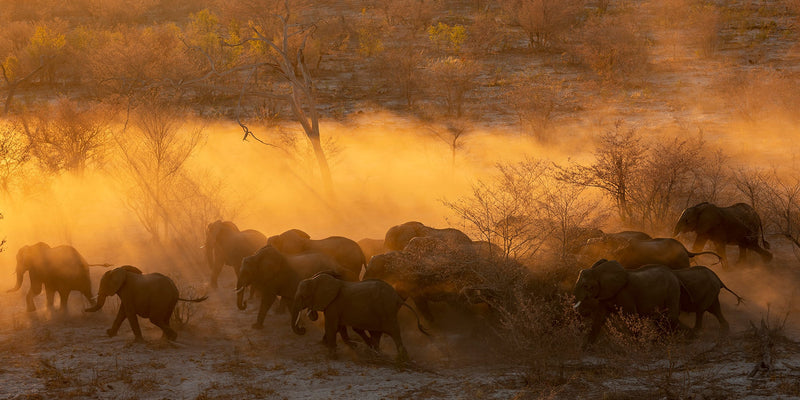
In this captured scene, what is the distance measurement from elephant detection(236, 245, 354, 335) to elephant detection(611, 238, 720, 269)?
5.34 m

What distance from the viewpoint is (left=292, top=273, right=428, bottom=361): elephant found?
11.2m

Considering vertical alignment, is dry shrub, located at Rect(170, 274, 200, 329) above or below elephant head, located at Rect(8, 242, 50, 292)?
below

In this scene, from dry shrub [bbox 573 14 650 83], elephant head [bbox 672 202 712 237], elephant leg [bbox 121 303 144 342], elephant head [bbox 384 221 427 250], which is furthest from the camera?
dry shrub [bbox 573 14 650 83]

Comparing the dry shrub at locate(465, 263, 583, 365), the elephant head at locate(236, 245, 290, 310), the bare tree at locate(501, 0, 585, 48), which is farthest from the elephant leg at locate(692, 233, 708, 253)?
the bare tree at locate(501, 0, 585, 48)

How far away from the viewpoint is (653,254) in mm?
13523

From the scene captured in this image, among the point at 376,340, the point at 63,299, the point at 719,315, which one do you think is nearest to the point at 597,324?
the point at 719,315

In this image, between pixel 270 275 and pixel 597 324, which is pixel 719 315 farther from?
pixel 270 275

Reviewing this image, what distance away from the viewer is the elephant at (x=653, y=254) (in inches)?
529

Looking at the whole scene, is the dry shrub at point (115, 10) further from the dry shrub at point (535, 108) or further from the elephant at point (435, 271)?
the elephant at point (435, 271)

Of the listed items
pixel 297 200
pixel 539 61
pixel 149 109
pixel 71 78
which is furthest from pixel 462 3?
pixel 149 109

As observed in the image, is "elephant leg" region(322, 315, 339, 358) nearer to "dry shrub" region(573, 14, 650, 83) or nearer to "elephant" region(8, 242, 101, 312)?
"elephant" region(8, 242, 101, 312)

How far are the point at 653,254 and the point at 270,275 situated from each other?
7.21 m

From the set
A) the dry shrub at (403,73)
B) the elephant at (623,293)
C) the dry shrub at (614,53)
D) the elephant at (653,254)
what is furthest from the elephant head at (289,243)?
the dry shrub at (614,53)

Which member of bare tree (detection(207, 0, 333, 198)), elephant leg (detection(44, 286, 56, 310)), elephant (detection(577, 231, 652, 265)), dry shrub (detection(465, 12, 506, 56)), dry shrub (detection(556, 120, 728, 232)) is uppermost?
Answer: dry shrub (detection(465, 12, 506, 56))
